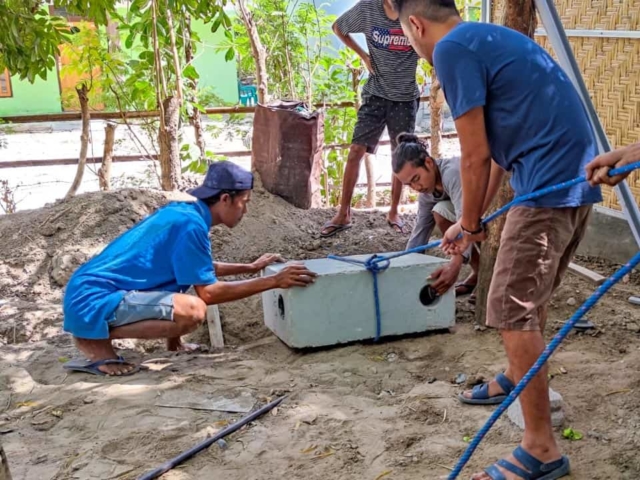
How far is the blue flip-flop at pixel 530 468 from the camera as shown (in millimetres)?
2500

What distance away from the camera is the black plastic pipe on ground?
2.81 meters

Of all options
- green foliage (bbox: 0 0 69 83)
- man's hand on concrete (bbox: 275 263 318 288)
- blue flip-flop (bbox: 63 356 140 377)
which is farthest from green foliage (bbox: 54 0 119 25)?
blue flip-flop (bbox: 63 356 140 377)

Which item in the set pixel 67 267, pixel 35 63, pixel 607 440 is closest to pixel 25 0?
→ pixel 35 63

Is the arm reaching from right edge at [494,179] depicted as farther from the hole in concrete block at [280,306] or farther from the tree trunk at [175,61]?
the tree trunk at [175,61]

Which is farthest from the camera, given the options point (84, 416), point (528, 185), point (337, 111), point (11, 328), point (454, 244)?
point (337, 111)

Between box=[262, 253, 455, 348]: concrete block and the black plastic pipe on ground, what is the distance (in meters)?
0.71

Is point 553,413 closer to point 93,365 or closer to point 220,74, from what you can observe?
point 93,365

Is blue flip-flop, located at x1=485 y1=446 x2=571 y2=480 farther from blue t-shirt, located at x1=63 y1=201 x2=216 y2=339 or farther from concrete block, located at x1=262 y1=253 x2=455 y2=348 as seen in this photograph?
blue t-shirt, located at x1=63 y1=201 x2=216 y2=339

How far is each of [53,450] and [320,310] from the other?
1.61m

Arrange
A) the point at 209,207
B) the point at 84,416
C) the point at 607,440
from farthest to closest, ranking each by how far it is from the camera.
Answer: the point at 209,207 < the point at 84,416 < the point at 607,440

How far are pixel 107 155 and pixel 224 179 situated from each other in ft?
14.1

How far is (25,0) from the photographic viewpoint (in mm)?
4898

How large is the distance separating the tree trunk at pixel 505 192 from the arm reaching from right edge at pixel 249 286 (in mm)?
1047

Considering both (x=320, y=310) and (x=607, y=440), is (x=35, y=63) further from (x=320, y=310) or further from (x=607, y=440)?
(x=607, y=440)
